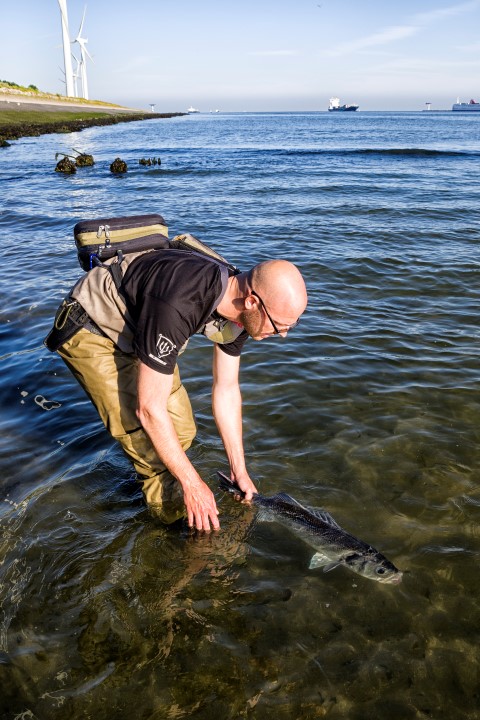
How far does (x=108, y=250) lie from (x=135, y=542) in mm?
2476

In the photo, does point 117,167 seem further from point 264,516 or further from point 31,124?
point 31,124

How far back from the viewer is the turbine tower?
76194 mm

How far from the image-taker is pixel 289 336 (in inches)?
345

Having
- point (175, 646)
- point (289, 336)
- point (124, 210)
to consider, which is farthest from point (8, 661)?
point (124, 210)

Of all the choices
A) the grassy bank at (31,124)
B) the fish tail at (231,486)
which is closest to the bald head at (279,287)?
the fish tail at (231,486)

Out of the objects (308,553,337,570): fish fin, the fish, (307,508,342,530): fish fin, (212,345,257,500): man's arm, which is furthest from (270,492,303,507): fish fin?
(308,553,337,570): fish fin

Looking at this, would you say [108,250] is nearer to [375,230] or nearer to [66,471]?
[66,471]

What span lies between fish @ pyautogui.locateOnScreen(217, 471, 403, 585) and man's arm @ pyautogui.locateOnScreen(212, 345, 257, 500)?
13.6 inches

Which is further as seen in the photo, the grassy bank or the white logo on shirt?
the grassy bank

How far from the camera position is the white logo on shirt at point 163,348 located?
3410 millimetres

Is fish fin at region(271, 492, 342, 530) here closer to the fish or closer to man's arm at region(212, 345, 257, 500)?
the fish

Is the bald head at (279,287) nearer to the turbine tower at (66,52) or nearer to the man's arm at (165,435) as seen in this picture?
the man's arm at (165,435)

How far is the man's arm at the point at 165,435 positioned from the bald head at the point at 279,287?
85 centimetres

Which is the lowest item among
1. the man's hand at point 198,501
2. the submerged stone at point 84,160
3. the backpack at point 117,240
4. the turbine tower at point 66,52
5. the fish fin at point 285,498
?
the fish fin at point 285,498
